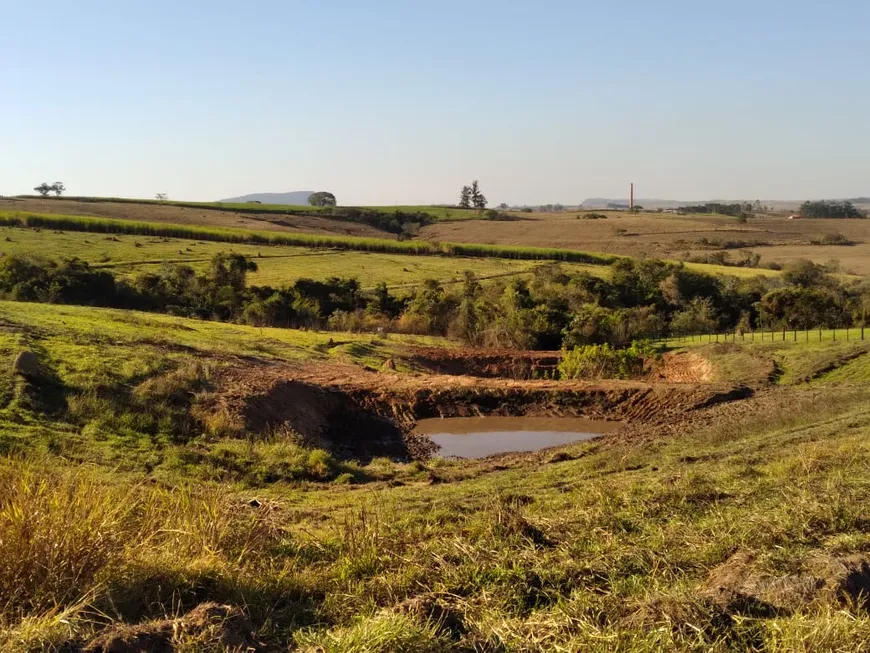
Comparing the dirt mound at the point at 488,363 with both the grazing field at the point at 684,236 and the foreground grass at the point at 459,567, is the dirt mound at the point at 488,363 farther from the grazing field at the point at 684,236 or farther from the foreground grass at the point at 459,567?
the grazing field at the point at 684,236

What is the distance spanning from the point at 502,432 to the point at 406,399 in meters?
3.57

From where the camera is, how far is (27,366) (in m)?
16.9

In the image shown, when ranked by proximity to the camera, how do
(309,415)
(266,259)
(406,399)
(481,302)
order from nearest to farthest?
(309,415), (406,399), (481,302), (266,259)

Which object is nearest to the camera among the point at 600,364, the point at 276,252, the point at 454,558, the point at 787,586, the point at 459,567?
the point at 787,586

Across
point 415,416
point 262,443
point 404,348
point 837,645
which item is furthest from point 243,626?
point 404,348

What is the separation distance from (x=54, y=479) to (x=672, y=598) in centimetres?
536

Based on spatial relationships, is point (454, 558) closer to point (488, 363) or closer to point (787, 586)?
point (787, 586)

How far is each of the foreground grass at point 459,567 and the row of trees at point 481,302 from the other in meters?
30.2

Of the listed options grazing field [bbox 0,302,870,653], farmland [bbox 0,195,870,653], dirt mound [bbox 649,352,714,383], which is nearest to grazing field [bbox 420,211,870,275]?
farmland [bbox 0,195,870,653]

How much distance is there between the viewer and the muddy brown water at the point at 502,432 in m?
22.2

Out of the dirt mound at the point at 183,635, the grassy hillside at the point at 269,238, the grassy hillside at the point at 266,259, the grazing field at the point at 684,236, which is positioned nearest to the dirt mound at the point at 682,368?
the grassy hillside at the point at 266,259

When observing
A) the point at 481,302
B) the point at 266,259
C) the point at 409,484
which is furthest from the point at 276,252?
the point at 409,484

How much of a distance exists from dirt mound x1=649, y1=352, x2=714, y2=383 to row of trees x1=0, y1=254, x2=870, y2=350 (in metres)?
4.85

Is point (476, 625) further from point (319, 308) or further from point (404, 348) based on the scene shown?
point (319, 308)
